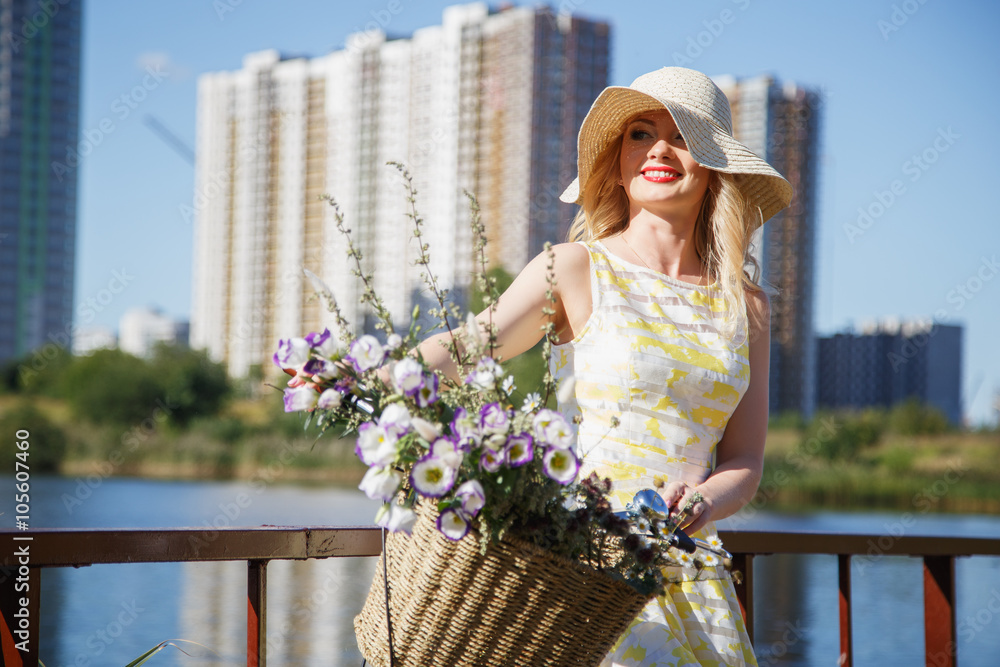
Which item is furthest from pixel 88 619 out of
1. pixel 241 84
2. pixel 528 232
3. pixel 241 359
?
pixel 241 84

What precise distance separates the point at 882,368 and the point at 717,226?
51.2m

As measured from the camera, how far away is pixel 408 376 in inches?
38.0

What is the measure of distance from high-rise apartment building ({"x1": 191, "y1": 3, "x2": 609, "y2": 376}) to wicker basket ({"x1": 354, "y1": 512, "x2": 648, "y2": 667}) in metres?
33.8

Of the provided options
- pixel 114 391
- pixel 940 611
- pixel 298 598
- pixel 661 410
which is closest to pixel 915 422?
pixel 298 598

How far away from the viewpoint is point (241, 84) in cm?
5200

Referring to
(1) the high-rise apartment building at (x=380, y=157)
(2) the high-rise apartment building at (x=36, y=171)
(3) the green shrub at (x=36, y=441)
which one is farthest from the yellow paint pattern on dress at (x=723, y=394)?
(2) the high-rise apartment building at (x=36, y=171)

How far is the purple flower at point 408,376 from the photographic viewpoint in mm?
964

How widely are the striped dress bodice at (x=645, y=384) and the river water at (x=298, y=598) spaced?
350 inches

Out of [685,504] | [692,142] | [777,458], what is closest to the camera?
[685,504]

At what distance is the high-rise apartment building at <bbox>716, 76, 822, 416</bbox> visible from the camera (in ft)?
143

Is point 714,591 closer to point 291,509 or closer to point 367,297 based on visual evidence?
point 367,297

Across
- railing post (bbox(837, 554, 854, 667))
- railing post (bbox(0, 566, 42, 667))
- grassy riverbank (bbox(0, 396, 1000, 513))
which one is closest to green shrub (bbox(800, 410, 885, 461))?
grassy riverbank (bbox(0, 396, 1000, 513))

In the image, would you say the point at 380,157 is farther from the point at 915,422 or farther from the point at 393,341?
the point at 393,341

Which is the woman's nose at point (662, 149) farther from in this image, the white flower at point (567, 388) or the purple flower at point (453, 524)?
the purple flower at point (453, 524)
